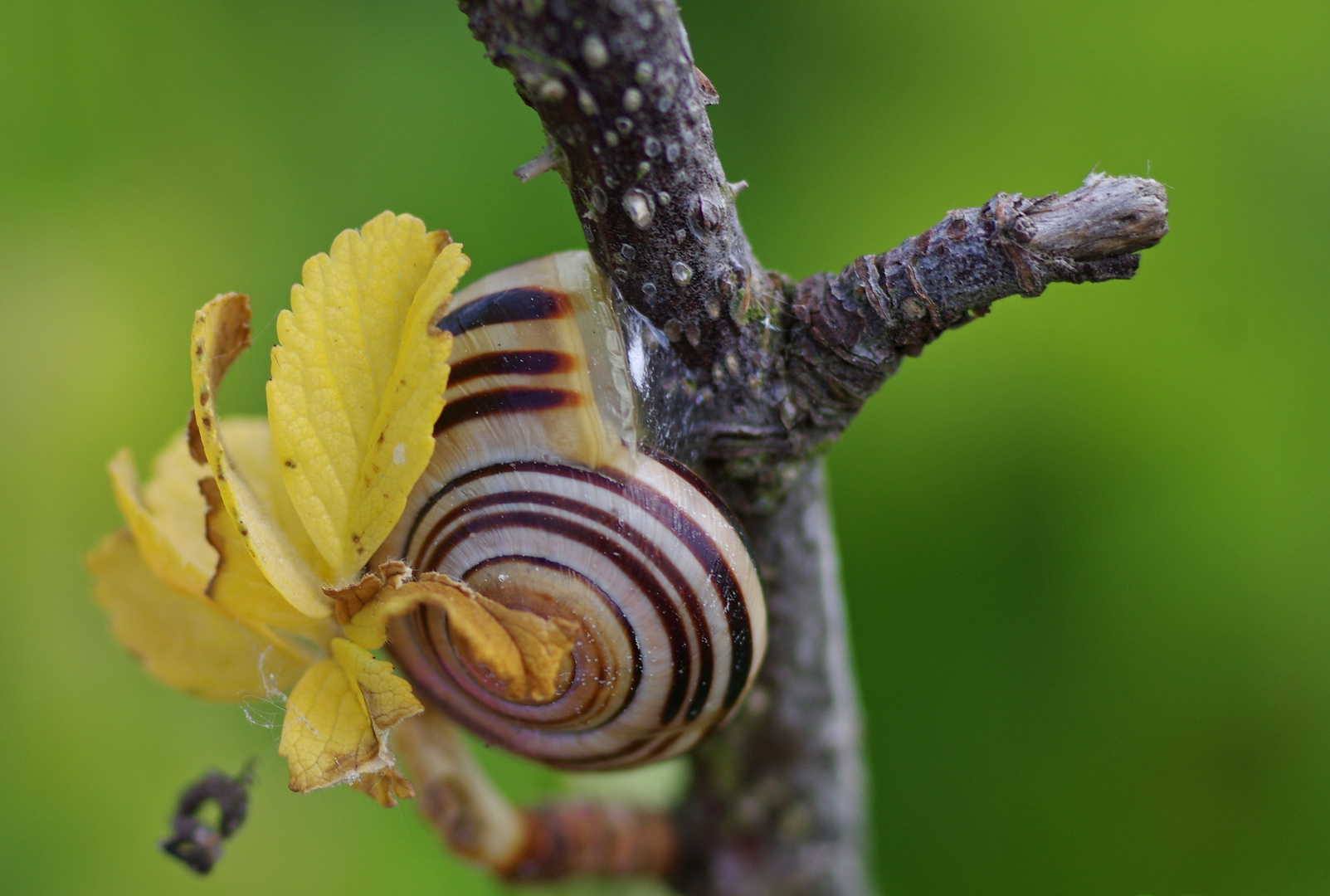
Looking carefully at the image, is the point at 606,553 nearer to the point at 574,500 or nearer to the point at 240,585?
the point at 574,500

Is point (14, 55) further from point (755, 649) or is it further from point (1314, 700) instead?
point (1314, 700)

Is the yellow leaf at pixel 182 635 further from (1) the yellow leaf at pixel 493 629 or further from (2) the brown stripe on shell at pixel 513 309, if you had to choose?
(2) the brown stripe on shell at pixel 513 309

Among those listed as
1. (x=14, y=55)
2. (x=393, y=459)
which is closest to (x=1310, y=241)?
(x=393, y=459)

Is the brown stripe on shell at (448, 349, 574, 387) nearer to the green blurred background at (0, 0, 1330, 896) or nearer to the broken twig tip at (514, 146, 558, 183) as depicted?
the broken twig tip at (514, 146, 558, 183)

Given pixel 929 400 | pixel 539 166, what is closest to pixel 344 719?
pixel 539 166

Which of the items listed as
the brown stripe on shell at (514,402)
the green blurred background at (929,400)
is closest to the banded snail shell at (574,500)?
the brown stripe on shell at (514,402)
